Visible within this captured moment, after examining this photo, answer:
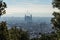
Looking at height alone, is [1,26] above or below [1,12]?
below

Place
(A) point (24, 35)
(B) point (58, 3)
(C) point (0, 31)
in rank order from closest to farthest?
(B) point (58, 3), (C) point (0, 31), (A) point (24, 35)

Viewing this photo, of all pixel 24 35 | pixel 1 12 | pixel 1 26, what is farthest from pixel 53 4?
pixel 24 35

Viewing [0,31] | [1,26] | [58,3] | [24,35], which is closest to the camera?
[58,3]

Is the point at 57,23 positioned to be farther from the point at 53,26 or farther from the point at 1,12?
the point at 1,12

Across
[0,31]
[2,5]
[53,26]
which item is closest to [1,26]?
[0,31]

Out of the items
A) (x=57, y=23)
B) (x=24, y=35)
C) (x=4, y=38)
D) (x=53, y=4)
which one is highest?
(x=53, y=4)

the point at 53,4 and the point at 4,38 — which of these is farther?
the point at 4,38

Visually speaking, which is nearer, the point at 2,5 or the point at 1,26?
the point at 2,5

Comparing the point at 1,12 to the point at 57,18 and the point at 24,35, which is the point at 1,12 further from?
the point at 24,35

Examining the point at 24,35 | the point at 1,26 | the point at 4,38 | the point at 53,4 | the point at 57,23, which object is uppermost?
the point at 53,4
